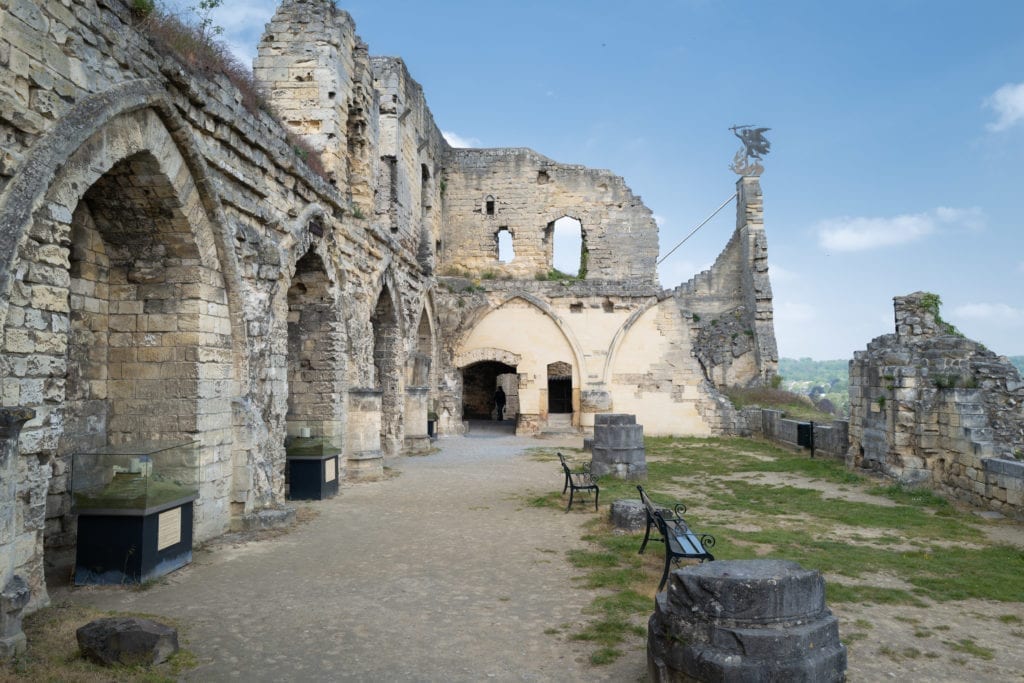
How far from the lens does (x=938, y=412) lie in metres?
9.73

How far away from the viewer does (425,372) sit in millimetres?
15484

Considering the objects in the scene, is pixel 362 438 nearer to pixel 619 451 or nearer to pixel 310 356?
pixel 310 356

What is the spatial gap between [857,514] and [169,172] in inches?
315

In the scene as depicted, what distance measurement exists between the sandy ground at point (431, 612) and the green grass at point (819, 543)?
0.50ft

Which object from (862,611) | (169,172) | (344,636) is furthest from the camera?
(169,172)

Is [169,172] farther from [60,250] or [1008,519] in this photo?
[1008,519]

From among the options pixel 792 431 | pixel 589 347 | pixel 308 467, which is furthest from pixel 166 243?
pixel 589 347

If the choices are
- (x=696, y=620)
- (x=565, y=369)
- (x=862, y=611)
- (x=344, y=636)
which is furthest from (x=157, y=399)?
(x=565, y=369)

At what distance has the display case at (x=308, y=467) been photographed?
9.00 metres

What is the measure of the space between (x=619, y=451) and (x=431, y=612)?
6489mm

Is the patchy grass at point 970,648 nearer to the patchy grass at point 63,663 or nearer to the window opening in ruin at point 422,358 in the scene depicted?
the patchy grass at point 63,663

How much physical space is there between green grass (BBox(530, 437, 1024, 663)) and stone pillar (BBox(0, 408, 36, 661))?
10.0ft

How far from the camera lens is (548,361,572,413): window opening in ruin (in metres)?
23.0

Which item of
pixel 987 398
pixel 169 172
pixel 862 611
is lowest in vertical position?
pixel 862 611
